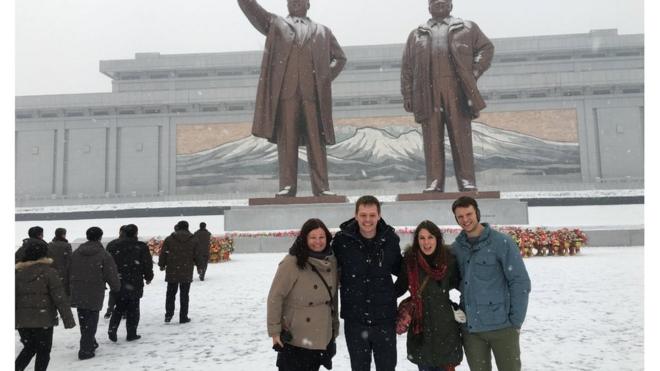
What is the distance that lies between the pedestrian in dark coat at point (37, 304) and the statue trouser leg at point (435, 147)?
355 inches

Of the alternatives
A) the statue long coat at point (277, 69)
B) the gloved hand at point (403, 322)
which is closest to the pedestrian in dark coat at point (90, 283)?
the gloved hand at point (403, 322)

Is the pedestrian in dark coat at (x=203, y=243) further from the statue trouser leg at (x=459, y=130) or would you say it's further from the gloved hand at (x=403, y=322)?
the statue trouser leg at (x=459, y=130)

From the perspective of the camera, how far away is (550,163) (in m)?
24.7

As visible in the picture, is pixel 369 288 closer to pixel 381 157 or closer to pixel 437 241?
pixel 437 241

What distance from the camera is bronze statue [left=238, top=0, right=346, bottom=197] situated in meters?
10.7

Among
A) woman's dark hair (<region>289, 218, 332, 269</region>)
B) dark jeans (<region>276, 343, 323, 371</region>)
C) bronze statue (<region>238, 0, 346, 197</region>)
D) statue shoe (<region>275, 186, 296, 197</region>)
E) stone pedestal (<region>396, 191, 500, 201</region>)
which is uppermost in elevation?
bronze statue (<region>238, 0, 346, 197</region>)

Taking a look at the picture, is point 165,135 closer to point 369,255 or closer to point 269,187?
point 269,187

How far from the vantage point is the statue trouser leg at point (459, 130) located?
34.9 feet

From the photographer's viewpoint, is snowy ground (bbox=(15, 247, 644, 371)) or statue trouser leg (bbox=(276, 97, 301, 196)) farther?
statue trouser leg (bbox=(276, 97, 301, 196))

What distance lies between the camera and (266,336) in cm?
394

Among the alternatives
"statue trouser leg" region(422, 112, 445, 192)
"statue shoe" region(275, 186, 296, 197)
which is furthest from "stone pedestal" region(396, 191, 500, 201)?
"statue shoe" region(275, 186, 296, 197)

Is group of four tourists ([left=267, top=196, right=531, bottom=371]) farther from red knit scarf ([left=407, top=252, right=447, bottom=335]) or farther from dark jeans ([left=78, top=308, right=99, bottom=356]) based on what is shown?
dark jeans ([left=78, top=308, right=99, bottom=356])

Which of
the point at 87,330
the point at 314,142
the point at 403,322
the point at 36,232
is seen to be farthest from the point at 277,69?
the point at 403,322

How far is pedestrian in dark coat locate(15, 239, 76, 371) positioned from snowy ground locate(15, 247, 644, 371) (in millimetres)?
437
